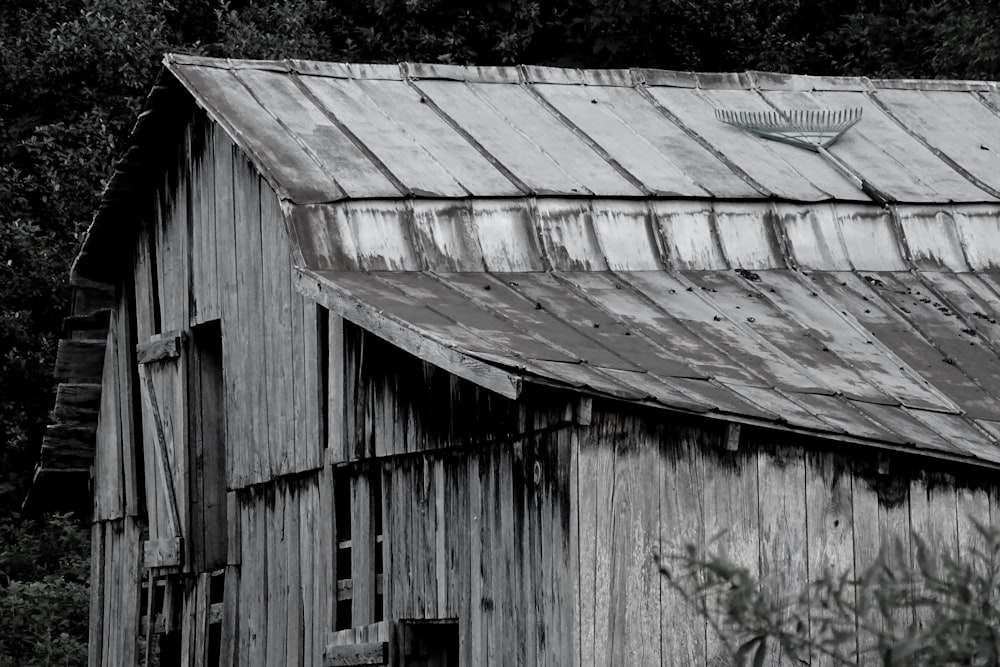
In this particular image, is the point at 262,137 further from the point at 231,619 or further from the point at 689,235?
the point at 231,619

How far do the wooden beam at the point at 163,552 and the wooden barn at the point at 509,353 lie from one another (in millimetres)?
46

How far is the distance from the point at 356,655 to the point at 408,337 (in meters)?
2.37

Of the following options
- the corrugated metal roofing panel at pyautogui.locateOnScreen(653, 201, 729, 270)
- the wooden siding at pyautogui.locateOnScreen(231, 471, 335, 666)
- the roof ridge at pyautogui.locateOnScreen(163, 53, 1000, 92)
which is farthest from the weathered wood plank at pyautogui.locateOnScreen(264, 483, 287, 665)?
the roof ridge at pyautogui.locateOnScreen(163, 53, 1000, 92)

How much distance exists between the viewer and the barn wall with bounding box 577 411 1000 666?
26.4 feet

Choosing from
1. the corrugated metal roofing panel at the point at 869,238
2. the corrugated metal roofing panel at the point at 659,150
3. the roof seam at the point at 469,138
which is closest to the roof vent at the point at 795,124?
the corrugated metal roofing panel at the point at 659,150

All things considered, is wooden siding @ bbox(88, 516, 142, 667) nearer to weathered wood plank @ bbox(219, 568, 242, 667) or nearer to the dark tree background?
weathered wood plank @ bbox(219, 568, 242, 667)

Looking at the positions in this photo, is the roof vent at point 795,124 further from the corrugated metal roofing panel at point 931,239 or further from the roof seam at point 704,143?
the corrugated metal roofing panel at point 931,239

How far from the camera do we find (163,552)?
41.3 feet

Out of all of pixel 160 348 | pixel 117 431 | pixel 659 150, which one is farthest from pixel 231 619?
pixel 659 150

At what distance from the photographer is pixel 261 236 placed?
36.7 ft

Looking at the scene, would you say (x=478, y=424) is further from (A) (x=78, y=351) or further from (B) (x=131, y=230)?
(A) (x=78, y=351)

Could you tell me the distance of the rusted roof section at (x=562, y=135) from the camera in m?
10.8

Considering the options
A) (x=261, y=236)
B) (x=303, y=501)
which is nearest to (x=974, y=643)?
(x=303, y=501)

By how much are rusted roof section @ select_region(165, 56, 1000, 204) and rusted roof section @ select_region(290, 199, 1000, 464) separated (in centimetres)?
24
